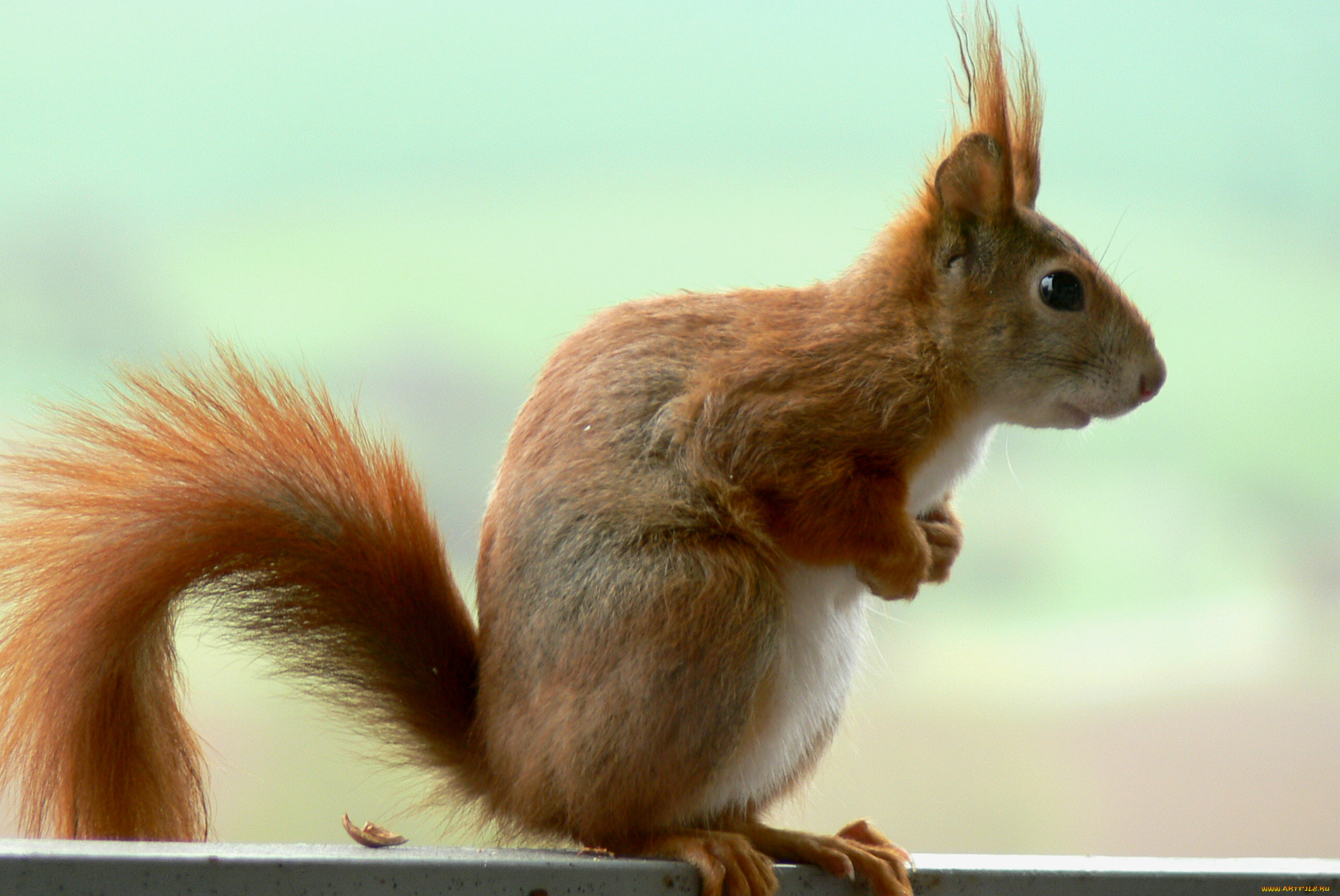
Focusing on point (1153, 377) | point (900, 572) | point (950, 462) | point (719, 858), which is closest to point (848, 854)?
point (719, 858)

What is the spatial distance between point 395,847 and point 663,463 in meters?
0.38

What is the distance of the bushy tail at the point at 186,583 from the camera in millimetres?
961

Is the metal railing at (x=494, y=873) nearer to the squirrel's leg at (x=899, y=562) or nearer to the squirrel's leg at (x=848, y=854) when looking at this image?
the squirrel's leg at (x=848, y=854)

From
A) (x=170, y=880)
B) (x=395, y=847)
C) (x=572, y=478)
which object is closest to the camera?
(x=170, y=880)

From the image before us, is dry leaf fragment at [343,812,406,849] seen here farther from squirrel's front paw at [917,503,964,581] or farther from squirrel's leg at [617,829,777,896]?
squirrel's front paw at [917,503,964,581]

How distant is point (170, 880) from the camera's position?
0.82 m

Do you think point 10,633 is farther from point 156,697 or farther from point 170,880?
point 170,880

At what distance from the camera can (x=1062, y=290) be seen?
43.9 inches

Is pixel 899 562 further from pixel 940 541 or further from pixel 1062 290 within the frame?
pixel 1062 290

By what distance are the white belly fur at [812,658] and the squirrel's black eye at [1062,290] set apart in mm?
126

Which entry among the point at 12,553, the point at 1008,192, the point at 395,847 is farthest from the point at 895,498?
the point at 12,553

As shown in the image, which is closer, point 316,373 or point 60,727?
point 60,727

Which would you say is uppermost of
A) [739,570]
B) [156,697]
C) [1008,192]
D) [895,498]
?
[1008,192]

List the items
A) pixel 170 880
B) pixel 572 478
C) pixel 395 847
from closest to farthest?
pixel 170 880 → pixel 395 847 → pixel 572 478
